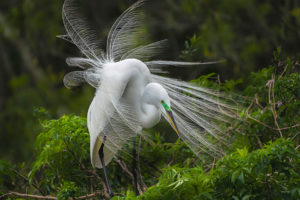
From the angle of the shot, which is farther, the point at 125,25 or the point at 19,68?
the point at 19,68

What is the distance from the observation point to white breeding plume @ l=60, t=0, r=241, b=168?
345 centimetres

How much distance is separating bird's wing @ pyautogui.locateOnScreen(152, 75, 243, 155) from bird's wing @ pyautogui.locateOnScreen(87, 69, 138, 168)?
0.42 meters

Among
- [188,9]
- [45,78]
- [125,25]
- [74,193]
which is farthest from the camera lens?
[45,78]

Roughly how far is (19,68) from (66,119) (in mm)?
6313

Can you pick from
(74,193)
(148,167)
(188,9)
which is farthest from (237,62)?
(74,193)

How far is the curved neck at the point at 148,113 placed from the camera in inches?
138

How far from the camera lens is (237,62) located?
6.63 m

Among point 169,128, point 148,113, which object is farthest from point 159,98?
point 169,128

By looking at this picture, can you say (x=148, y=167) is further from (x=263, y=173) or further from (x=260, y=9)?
(x=260, y=9)

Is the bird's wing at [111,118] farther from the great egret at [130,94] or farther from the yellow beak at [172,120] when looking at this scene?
the yellow beak at [172,120]

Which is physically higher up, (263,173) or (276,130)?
(263,173)

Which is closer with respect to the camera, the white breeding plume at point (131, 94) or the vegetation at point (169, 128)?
the vegetation at point (169, 128)

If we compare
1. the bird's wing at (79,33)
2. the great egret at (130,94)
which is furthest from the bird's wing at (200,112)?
the bird's wing at (79,33)

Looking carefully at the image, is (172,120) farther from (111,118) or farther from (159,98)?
(111,118)
